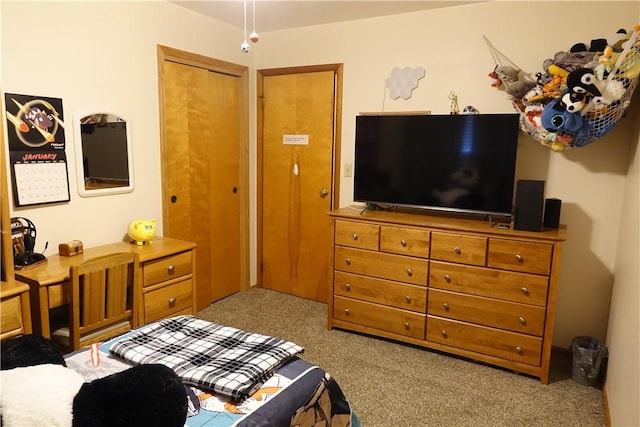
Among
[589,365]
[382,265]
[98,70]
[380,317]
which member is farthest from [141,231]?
[589,365]

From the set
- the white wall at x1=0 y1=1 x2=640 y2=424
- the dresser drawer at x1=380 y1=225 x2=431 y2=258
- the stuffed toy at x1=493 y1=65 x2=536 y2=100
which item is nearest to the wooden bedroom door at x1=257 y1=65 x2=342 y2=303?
the white wall at x1=0 y1=1 x2=640 y2=424

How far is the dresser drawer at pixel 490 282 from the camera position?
8.45 feet

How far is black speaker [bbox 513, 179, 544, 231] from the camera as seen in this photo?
2559 mm

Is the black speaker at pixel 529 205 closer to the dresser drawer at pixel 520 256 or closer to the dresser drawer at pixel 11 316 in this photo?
the dresser drawer at pixel 520 256

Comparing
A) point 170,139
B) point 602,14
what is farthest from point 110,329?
point 602,14

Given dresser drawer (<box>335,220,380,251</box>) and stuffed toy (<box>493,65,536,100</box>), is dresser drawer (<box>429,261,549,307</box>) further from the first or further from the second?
stuffed toy (<box>493,65,536,100</box>)

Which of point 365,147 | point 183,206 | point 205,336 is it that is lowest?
point 205,336

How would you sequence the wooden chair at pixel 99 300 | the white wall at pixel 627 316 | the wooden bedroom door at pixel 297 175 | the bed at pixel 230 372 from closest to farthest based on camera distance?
1. the bed at pixel 230 372
2. the white wall at pixel 627 316
3. the wooden chair at pixel 99 300
4. the wooden bedroom door at pixel 297 175

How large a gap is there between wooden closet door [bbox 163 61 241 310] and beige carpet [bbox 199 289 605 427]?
653mm

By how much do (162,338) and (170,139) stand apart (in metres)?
1.91

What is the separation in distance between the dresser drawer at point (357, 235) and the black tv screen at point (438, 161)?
0.28 m

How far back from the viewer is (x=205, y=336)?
178cm

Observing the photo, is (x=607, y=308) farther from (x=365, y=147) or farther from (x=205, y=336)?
(x=205, y=336)

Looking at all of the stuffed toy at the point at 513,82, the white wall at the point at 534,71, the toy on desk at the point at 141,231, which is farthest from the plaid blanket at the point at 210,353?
the white wall at the point at 534,71
